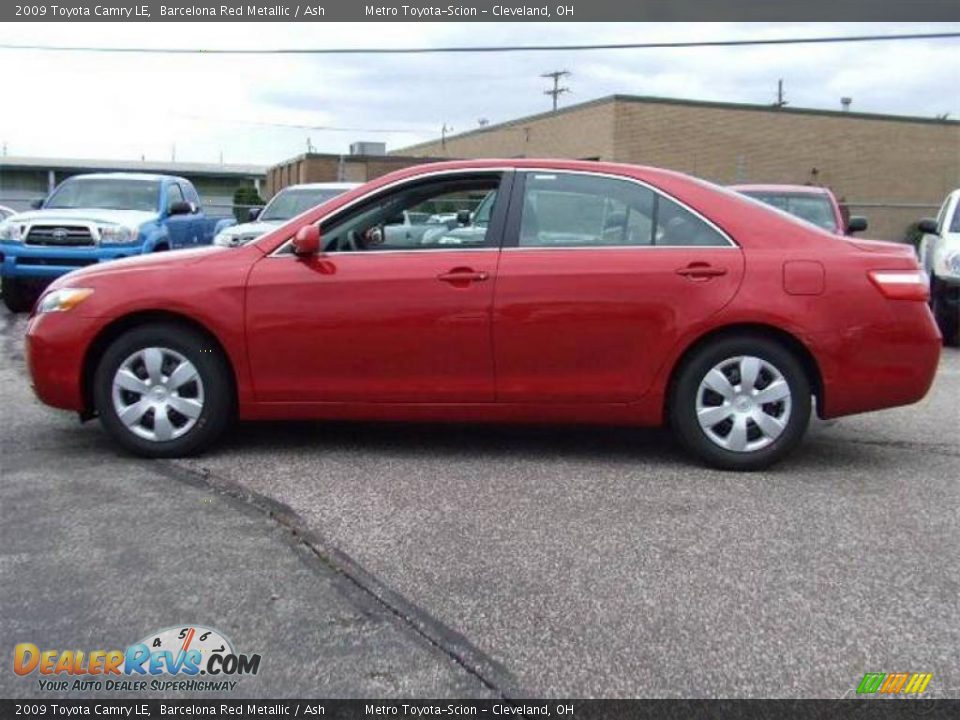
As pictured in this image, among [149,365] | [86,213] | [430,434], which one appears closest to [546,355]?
[430,434]

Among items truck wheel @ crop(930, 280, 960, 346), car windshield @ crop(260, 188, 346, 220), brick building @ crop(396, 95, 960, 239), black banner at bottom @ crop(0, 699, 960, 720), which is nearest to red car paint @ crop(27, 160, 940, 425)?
black banner at bottom @ crop(0, 699, 960, 720)

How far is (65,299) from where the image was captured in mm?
5250

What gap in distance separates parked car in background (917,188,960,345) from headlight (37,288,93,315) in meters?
8.28

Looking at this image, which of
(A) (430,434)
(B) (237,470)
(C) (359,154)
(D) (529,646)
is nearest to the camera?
(D) (529,646)

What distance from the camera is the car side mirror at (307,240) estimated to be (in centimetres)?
507

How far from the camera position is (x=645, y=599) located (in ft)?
11.4

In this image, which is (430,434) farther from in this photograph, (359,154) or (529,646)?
(359,154)

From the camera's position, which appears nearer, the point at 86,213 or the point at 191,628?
the point at 191,628

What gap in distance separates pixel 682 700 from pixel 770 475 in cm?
245

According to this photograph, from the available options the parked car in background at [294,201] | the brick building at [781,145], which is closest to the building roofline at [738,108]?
the brick building at [781,145]

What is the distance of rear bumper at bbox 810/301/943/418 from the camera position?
4984 millimetres

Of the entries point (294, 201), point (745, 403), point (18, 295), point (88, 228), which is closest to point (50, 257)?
point (88, 228)

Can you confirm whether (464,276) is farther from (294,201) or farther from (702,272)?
(294,201)

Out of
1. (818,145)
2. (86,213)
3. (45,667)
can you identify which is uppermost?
(818,145)
